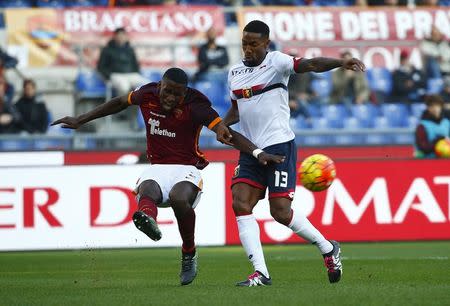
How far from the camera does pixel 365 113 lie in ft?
A: 71.5

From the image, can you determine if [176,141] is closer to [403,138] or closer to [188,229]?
[188,229]

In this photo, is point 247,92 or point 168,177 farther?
point 168,177

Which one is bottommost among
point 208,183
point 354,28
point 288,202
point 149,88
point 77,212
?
point 77,212

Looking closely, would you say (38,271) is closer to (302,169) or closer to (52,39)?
(302,169)

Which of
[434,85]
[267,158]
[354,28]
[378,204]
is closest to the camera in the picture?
[267,158]

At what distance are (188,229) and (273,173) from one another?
0.93 meters

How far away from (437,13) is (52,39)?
834cm

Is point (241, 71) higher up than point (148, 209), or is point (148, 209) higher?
point (241, 71)

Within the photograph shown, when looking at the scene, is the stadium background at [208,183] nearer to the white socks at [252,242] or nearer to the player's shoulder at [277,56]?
the white socks at [252,242]

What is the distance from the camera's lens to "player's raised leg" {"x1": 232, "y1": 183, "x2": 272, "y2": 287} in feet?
31.0

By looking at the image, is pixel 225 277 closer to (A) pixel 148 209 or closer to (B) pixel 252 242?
(B) pixel 252 242

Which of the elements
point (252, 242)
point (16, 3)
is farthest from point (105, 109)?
point (16, 3)

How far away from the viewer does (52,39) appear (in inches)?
855

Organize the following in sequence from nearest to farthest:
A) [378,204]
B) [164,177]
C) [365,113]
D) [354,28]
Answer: [164,177]
[378,204]
[365,113]
[354,28]
